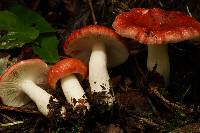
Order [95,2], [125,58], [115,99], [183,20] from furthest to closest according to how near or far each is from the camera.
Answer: [95,2] → [125,58] → [115,99] → [183,20]

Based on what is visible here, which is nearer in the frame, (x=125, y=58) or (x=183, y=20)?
(x=183, y=20)

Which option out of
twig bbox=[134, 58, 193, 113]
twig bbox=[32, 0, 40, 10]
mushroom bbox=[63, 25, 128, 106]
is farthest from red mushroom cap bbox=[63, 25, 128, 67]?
twig bbox=[32, 0, 40, 10]

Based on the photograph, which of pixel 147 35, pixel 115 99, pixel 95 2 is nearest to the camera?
pixel 147 35

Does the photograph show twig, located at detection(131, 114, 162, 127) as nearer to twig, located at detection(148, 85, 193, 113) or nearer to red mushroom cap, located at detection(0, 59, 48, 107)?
twig, located at detection(148, 85, 193, 113)

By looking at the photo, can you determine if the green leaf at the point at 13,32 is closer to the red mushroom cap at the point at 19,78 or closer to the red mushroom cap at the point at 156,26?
the red mushroom cap at the point at 19,78

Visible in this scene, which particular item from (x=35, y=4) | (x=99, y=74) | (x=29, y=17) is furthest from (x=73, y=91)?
(x=35, y=4)

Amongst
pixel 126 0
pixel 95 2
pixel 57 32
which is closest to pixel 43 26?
pixel 57 32

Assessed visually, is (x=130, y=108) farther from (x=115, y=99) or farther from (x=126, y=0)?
(x=126, y=0)
